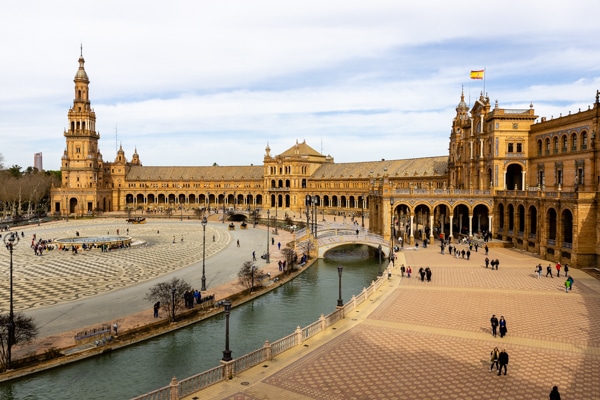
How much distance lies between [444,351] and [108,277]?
30492 millimetres

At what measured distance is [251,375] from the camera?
62.3ft

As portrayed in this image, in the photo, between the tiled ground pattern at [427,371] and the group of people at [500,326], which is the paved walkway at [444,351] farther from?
the group of people at [500,326]

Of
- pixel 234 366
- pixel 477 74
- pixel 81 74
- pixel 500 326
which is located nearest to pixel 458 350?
pixel 500 326

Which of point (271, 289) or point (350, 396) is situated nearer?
point (350, 396)

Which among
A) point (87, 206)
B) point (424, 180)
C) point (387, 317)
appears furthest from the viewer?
point (87, 206)

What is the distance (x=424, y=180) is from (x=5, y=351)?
83.4 meters

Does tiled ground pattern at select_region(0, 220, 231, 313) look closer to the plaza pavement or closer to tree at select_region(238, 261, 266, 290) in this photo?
the plaza pavement

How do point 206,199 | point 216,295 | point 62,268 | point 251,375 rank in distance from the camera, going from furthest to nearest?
point 206,199 → point 62,268 → point 216,295 → point 251,375

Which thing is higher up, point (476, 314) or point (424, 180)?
point (424, 180)

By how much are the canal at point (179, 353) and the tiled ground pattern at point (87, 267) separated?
36.8 ft

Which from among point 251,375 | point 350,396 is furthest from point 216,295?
point 350,396

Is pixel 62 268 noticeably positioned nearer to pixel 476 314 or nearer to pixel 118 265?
pixel 118 265

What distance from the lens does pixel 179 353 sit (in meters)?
24.8

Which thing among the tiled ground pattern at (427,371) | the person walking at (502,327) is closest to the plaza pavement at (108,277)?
the tiled ground pattern at (427,371)
